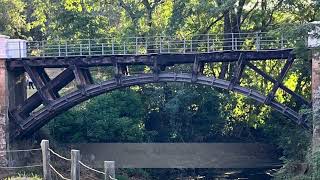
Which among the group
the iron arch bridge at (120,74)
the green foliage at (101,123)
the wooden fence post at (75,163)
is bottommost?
the green foliage at (101,123)

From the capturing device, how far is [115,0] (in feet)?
126

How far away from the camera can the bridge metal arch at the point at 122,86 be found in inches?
1107

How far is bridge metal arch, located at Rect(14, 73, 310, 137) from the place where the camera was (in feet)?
92.3

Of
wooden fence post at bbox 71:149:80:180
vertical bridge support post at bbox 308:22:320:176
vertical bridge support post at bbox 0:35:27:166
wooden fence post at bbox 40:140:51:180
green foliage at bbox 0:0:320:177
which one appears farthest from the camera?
green foliage at bbox 0:0:320:177

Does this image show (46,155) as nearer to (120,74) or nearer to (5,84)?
(120,74)

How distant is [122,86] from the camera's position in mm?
29656

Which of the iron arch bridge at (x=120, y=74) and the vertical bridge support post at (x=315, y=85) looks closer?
the vertical bridge support post at (x=315, y=85)

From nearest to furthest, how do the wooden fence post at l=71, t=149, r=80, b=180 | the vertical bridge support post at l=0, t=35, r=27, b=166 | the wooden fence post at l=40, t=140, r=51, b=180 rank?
the wooden fence post at l=71, t=149, r=80, b=180, the wooden fence post at l=40, t=140, r=51, b=180, the vertical bridge support post at l=0, t=35, r=27, b=166

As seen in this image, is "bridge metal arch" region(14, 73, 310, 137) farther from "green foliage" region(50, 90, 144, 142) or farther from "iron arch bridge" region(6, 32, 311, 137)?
"green foliage" region(50, 90, 144, 142)

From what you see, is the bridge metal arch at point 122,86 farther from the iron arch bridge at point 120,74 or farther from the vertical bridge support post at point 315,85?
the vertical bridge support post at point 315,85

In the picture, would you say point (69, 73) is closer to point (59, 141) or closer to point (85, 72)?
point (85, 72)

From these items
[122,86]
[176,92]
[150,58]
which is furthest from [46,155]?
[176,92]

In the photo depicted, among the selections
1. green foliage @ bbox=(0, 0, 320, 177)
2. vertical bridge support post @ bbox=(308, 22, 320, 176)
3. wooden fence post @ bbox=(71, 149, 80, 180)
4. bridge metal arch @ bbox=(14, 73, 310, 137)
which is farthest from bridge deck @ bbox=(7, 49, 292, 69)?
wooden fence post @ bbox=(71, 149, 80, 180)

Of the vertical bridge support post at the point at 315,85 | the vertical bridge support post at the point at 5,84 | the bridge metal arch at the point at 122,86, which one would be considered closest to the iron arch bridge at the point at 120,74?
the bridge metal arch at the point at 122,86
